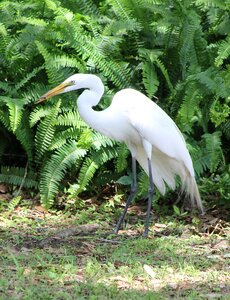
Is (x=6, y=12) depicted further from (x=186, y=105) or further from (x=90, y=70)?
(x=186, y=105)

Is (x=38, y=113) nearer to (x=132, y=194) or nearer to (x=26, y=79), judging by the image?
(x=26, y=79)

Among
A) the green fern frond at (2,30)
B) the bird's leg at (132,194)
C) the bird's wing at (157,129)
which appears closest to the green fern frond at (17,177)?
the bird's leg at (132,194)

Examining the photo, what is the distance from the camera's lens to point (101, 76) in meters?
7.73

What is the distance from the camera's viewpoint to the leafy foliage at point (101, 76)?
24.3ft

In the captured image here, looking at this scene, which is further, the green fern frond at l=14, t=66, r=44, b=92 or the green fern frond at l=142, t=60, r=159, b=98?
the green fern frond at l=14, t=66, r=44, b=92

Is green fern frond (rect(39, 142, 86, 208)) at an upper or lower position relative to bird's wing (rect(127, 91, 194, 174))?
lower

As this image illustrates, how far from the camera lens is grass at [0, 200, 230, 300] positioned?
502cm

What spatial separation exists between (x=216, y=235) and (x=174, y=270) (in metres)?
1.36

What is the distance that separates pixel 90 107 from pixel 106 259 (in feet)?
5.31

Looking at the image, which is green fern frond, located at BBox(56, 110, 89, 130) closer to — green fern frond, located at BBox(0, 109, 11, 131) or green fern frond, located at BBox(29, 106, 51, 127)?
green fern frond, located at BBox(29, 106, 51, 127)

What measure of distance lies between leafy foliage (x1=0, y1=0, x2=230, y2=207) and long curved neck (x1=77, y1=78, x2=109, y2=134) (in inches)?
33.2

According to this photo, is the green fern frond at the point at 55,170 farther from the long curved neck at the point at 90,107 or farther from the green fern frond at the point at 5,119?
the long curved neck at the point at 90,107

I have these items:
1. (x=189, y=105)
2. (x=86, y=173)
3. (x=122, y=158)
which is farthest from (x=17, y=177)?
(x=189, y=105)

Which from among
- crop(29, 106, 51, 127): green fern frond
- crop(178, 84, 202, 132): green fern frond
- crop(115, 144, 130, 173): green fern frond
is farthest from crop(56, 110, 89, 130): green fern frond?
crop(178, 84, 202, 132): green fern frond
